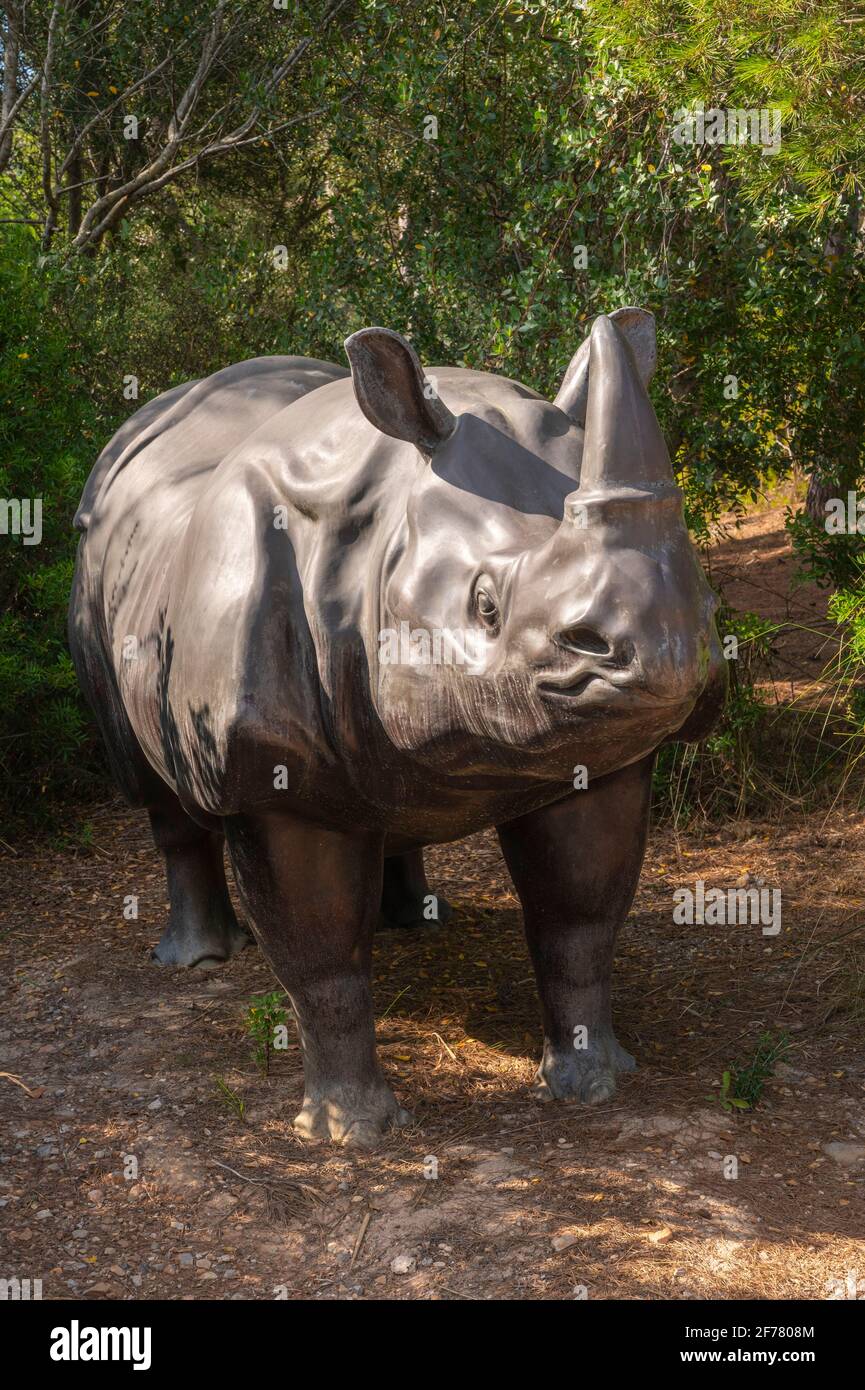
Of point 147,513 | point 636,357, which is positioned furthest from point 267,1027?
point 636,357

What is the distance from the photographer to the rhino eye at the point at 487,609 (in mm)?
2896

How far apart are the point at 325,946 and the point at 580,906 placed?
712mm

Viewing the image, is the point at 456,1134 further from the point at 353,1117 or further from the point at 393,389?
the point at 393,389

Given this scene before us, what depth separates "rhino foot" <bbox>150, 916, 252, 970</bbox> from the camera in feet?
17.6

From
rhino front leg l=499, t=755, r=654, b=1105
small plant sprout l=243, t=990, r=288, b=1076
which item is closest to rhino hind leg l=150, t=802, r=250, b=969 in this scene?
small plant sprout l=243, t=990, r=288, b=1076

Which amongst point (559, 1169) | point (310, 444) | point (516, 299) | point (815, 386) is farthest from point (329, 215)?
point (559, 1169)

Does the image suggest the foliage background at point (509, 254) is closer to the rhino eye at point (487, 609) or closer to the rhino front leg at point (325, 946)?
the rhino eye at point (487, 609)

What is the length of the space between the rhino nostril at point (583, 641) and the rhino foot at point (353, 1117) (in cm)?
179

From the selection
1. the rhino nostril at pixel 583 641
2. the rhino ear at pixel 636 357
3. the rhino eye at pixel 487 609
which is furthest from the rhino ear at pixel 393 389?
the rhino nostril at pixel 583 641

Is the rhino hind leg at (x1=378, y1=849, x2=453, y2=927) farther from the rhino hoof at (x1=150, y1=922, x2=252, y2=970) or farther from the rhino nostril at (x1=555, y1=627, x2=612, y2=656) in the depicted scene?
the rhino nostril at (x1=555, y1=627, x2=612, y2=656)

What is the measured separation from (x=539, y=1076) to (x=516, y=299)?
347 centimetres

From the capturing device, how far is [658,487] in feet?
8.94

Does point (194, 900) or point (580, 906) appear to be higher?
point (580, 906)

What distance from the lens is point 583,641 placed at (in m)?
2.73
